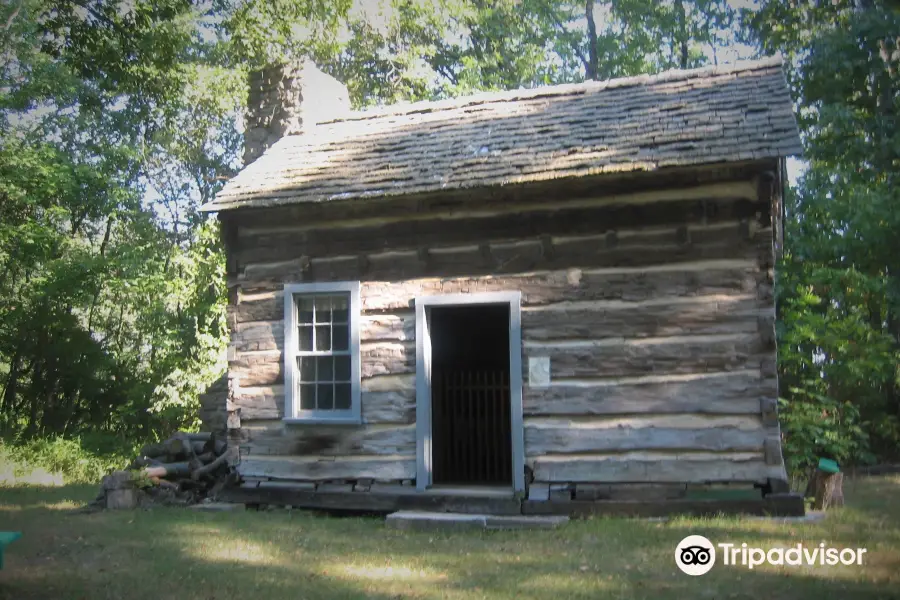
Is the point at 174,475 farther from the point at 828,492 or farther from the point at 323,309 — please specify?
the point at 828,492

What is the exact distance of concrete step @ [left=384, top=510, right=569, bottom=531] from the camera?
8.23 metres

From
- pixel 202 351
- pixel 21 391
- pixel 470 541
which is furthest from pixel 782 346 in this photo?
pixel 21 391

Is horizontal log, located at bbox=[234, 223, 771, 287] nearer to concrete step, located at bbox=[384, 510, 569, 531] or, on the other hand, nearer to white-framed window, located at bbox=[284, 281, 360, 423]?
white-framed window, located at bbox=[284, 281, 360, 423]

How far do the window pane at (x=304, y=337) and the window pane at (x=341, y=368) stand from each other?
15.0 inches

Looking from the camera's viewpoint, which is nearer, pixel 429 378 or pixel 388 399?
pixel 429 378

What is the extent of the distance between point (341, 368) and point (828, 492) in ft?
18.3

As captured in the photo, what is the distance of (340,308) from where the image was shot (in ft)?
32.1

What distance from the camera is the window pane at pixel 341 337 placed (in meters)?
9.75

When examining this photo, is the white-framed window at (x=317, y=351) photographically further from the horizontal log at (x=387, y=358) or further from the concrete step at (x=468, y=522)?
the concrete step at (x=468, y=522)

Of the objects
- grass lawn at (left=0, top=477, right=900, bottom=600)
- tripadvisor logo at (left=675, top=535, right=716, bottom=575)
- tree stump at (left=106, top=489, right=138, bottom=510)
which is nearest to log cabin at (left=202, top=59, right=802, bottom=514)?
grass lawn at (left=0, top=477, right=900, bottom=600)

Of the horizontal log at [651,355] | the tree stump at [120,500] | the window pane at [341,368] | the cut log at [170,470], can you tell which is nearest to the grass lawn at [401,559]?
the tree stump at [120,500]

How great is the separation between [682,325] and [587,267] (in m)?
1.15

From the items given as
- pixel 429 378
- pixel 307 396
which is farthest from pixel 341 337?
pixel 429 378

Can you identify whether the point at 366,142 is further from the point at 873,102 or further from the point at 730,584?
the point at 873,102
